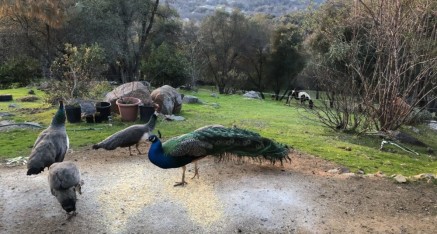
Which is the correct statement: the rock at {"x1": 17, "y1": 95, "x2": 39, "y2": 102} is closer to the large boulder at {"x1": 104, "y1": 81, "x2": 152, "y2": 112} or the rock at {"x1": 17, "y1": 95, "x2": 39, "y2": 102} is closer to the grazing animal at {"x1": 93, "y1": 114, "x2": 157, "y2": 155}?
the large boulder at {"x1": 104, "y1": 81, "x2": 152, "y2": 112}

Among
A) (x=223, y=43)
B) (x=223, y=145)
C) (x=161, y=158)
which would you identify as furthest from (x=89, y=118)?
(x=223, y=43)

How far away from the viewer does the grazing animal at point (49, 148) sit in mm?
6871

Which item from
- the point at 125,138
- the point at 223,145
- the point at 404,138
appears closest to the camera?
the point at 223,145

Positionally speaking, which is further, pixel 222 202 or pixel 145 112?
pixel 145 112

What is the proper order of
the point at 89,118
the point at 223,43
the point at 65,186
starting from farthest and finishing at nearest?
the point at 223,43 → the point at 89,118 → the point at 65,186

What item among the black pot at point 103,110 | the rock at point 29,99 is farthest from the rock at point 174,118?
the rock at point 29,99

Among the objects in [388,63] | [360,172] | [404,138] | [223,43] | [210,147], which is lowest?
[360,172]

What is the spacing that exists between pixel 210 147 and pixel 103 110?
269 inches

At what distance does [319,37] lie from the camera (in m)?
25.2

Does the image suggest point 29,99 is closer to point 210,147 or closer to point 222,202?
point 210,147

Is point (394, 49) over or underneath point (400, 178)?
over

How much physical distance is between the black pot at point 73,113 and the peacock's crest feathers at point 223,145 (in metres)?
6.73

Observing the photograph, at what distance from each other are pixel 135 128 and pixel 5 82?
69.6 feet

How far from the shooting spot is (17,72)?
1060 inches
